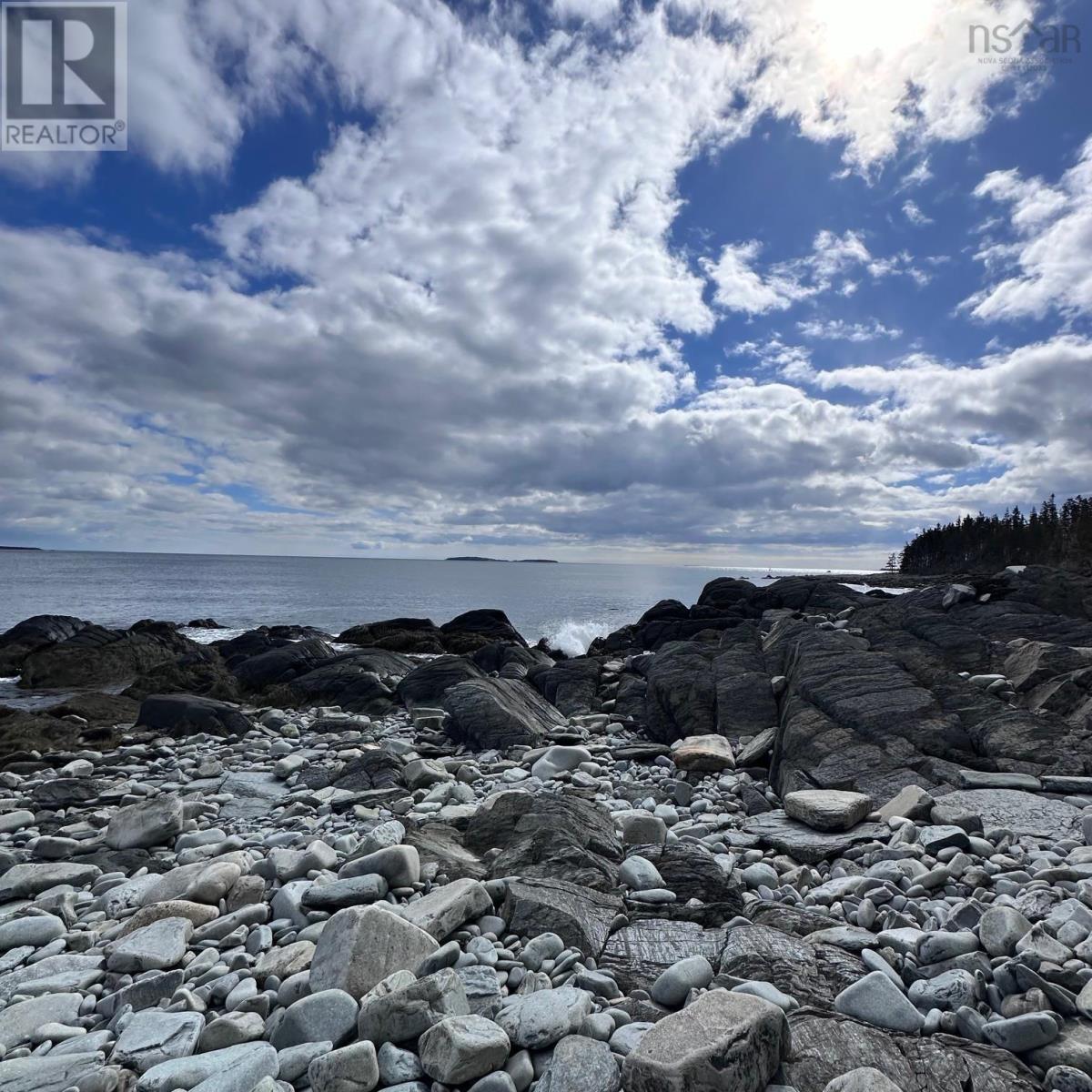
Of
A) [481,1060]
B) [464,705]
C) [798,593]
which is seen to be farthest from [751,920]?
[798,593]

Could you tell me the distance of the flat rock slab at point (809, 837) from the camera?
607 cm

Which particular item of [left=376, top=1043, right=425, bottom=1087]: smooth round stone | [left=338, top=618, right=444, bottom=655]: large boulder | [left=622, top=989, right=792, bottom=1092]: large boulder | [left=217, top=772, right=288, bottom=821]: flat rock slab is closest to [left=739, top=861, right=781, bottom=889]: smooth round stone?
[left=622, top=989, right=792, bottom=1092]: large boulder

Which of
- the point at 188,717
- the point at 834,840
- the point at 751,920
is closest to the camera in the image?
the point at 751,920

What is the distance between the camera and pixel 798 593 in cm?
2717

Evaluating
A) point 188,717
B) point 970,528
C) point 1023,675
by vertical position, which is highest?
point 970,528

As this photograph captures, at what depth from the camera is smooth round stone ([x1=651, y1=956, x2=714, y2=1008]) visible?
369cm

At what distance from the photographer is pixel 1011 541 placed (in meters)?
98.3

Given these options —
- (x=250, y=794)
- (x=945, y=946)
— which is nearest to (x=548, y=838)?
(x=945, y=946)

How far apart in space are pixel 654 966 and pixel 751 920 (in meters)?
1.04

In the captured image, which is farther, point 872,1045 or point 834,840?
point 834,840

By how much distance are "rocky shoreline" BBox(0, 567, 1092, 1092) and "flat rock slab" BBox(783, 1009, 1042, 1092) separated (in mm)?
13

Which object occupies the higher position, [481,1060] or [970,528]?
[970,528]

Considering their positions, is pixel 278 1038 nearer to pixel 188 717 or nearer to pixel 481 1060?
pixel 481 1060

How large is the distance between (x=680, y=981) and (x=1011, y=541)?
11674 centimetres
